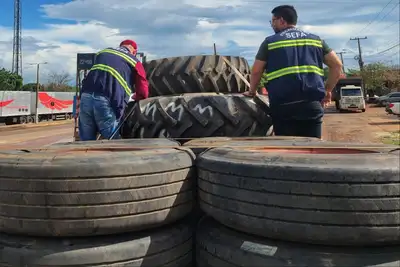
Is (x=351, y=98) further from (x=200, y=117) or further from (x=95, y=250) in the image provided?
A: (x=95, y=250)

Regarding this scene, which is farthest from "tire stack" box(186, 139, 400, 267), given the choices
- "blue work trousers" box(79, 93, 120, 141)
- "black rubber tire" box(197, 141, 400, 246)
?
"blue work trousers" box(79, 93, 120, 141)

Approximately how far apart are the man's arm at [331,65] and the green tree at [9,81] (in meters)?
48.5

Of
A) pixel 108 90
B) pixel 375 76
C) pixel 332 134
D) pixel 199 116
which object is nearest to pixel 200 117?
pixel 199 116

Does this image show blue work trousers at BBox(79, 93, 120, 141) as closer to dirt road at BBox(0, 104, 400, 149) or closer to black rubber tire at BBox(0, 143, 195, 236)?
black rubber tire at BBox(0, 143, 195, 236)

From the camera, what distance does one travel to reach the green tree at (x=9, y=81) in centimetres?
4768

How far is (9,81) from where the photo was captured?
49.2 metres

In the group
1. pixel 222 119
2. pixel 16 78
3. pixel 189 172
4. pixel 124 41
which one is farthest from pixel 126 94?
pixel 16 78

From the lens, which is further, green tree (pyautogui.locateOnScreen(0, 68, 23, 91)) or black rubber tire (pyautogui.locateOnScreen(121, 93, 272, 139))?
green tree (pyautogui.locateOnScreen(0, 68, 23, 91))

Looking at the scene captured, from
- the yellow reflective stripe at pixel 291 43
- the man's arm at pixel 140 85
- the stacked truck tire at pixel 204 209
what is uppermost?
the yellow reflective stripe at pixel 291 43

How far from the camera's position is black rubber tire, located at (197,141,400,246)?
1.68 meters

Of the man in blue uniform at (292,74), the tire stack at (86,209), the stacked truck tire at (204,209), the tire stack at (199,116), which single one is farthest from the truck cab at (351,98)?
the tire stack at (86,209)

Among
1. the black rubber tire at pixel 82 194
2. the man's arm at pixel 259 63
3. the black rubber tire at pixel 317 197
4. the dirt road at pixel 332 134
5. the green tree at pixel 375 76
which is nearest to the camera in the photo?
the black rubber tire at pixel 317 197

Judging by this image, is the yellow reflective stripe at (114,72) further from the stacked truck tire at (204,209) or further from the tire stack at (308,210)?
the tire stack at (308,210)

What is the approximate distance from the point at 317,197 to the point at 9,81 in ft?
173
